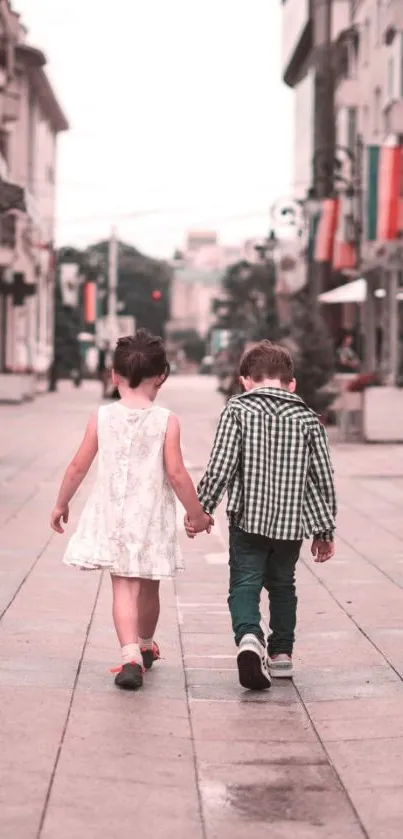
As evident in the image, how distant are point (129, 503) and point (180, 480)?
0.23 meters

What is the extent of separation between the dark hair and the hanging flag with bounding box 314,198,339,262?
132 ft

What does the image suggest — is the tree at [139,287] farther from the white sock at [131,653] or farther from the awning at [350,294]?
the white sock at [131,653]

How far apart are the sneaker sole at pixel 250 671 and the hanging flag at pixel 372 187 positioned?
3067 centimetres

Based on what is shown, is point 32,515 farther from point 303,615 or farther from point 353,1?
point 353,1

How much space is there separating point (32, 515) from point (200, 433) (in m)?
14.2

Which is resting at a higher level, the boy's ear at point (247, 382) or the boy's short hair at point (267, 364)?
the boy's short hair at point (267, 364)

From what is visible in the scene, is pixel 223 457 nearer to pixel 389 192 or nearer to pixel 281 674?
pixel 281 674

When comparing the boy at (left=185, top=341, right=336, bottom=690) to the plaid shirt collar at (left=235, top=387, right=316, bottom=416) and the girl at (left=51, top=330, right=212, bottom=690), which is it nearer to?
the plaid shirt collar at (left=235, top=387, right=316, bottom=416)

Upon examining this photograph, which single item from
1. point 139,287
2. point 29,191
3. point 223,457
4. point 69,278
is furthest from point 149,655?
point 139,287

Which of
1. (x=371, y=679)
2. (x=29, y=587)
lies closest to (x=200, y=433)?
(x=29, y=587)

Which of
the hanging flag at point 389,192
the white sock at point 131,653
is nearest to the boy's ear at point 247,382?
the white sock at point 131,653

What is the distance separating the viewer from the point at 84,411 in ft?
131

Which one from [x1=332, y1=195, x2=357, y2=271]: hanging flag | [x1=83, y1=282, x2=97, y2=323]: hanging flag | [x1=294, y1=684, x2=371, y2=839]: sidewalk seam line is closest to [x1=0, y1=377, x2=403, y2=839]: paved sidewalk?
[x1=294, y1=684, x2=371, y2=839]: sidewalk seam line

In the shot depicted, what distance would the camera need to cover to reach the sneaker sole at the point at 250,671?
654cm
